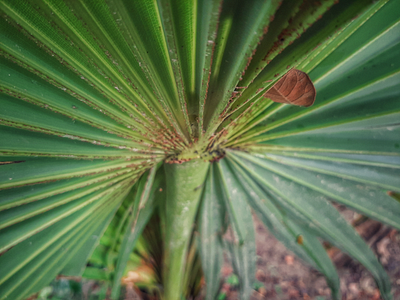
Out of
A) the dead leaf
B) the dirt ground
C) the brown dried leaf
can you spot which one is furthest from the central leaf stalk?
the dead leaf

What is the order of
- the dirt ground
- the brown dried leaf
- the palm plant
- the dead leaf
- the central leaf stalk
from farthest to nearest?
the dead leaf, the dirt ground, the central leaf stalk, the brown dried leaf, the palm plant

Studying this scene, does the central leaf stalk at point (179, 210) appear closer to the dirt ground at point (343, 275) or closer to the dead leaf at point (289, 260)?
the dirt ground at point (343, 275)

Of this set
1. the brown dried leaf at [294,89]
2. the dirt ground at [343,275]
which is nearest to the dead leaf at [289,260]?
the dirt ground at [343,275]

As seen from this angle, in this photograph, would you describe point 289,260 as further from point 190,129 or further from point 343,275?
point 190,129

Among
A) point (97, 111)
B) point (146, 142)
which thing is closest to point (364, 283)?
point (146, 142)

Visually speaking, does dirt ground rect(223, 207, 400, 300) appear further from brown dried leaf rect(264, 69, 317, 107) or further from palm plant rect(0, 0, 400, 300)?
brown dried leaf rect(264, 69, 317, 107)

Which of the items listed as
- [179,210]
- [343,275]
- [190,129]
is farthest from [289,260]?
[190,129]

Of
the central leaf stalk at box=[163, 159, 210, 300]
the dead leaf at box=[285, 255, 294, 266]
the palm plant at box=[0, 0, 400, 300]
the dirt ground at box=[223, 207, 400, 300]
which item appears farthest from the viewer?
the dead leaf at box=[285, 255, 294, 266]

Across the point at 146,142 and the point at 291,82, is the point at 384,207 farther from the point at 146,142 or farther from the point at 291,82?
the point at 146,142
